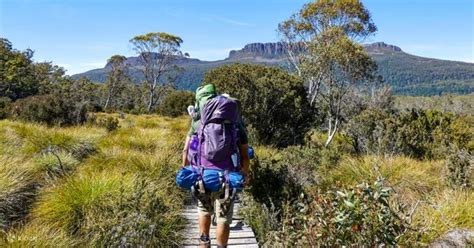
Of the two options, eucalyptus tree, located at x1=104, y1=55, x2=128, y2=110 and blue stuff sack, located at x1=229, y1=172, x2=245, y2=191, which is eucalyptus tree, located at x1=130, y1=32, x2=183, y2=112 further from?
blue stuff sack, located at x1=229, y1=172, x2=245, y2=191

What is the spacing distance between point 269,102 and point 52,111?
820 centimetres

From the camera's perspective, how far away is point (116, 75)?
5469cm

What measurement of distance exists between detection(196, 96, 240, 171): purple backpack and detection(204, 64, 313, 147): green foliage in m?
7.71

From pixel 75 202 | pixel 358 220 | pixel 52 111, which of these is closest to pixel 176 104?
pixel 52 111

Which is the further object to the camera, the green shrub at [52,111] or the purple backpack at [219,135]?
the green shrub at [52,111]

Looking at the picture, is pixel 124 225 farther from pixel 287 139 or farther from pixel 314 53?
pixel 314 53

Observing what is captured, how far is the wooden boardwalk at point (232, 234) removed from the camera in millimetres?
4992

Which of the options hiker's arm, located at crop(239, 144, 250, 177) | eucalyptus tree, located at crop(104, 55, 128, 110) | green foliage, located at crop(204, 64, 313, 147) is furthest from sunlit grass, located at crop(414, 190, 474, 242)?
eucalyptus tree, located at crop(104, 55, 128, 110)

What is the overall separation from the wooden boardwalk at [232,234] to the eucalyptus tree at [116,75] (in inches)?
1987

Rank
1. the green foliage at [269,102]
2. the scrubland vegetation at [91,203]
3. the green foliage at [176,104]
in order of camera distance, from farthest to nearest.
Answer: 1. the green foliage at [176,104]
2. the green foliage at [269,102]
3. the scrubland vegetation at [91,203]

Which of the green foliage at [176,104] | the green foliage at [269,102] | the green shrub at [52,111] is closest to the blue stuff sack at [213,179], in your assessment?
the green foliage at [269,102]

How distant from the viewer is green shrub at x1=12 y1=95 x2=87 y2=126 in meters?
14.8

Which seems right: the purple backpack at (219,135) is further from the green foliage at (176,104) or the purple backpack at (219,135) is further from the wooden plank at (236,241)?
the green foliage at (176,104)

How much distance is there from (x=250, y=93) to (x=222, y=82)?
1011 mm
